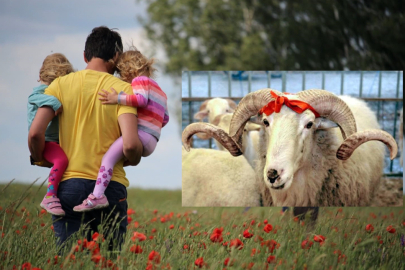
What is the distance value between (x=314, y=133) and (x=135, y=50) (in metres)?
2.80

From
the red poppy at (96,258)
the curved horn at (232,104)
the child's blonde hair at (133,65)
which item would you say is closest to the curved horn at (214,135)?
the curved horn at (232,104)

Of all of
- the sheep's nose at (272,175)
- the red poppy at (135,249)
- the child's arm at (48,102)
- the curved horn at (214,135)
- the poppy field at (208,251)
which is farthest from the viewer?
the curved horn at (214,135)

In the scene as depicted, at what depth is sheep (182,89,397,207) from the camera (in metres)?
6.30

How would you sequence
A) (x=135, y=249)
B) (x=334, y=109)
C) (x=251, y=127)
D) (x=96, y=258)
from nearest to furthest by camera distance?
(x=96, y=258) < (x=135, y=249) < (x=334, y=109) < (x=251, y=127)

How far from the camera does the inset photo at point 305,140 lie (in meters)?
6.67

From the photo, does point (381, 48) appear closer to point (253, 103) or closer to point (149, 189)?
point (149, 189)

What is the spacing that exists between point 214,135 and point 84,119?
265cm

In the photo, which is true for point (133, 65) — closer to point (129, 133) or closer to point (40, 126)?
point (129, 133)

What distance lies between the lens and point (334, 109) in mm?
6645

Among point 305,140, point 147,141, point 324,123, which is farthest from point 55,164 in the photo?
point 324,123

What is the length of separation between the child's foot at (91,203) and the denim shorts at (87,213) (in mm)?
61

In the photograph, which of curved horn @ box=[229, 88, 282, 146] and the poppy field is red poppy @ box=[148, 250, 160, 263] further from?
curved horn @ box=[229, 88, 282, 146]

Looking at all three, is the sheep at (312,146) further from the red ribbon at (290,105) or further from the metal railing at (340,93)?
the metal railing at (340,93)

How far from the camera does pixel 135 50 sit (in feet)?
15.4
